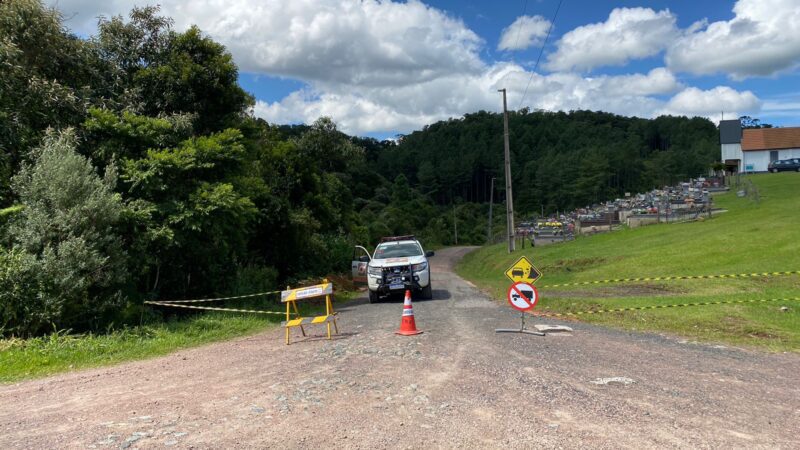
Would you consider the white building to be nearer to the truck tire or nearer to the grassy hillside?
the grassy hillside

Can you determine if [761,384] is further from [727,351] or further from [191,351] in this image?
[191,351]

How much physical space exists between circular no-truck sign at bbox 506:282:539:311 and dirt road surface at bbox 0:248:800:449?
44.4 inches

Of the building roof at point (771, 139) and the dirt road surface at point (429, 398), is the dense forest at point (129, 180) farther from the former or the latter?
the building roof at point (771, 139)

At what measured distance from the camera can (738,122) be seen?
78750 mm

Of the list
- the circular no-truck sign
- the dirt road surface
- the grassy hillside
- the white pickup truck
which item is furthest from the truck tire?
the dirt road surface

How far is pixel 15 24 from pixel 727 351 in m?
16.9

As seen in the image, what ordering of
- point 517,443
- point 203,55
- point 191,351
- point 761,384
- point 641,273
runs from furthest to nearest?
point 641,273
point 203,55
point 191,351
point 761,384
point 517,443

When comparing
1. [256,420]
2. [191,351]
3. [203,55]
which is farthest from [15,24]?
[256,420]

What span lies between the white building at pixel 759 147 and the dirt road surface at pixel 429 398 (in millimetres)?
76653

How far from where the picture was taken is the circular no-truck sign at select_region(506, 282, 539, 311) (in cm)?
1076

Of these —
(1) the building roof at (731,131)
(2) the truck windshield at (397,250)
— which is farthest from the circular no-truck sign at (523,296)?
(1) the building roof at (731,131)

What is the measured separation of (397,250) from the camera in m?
17.8

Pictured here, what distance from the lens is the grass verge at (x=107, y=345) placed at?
8.97 metres

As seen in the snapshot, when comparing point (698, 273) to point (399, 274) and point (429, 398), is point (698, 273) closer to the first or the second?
point (399, 274)
